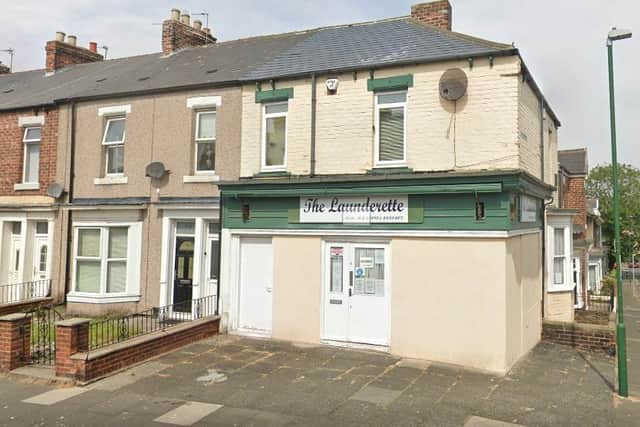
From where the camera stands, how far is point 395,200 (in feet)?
35.1

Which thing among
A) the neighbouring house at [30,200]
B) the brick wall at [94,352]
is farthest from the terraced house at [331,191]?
the brick wall at [94,352]

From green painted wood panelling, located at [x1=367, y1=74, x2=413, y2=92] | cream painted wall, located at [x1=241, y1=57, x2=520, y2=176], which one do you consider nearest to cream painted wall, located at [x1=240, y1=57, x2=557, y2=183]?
cream painted wall, located at [x1=241, y1=57, x2=520, y2=176]

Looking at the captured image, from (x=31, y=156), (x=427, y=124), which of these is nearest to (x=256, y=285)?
(x=427, y=124)

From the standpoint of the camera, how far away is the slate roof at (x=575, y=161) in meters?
28.7

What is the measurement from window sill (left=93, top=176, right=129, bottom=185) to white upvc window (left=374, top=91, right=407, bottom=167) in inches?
284

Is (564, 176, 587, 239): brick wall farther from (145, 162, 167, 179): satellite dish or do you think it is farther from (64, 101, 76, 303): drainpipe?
(64, 101, 76, 303): drainpipe

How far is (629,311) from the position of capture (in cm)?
2789

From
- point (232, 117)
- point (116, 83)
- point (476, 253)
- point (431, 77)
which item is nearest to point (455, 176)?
point (476, 253)

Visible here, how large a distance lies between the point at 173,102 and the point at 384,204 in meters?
6.69

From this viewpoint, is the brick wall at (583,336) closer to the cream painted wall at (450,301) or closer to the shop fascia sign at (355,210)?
the cream painted wall at (450,301)

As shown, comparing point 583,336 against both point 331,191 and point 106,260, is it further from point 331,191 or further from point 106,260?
point 106,260

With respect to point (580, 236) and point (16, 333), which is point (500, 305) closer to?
point (16, 333)

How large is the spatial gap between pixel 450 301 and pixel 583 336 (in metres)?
3.92

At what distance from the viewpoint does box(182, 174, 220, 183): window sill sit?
526 inches
